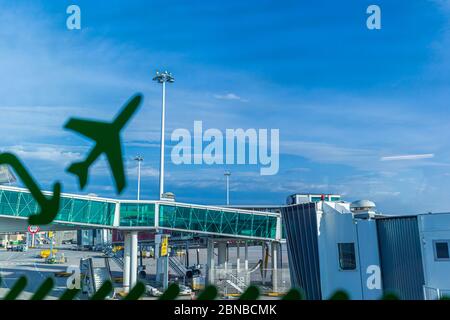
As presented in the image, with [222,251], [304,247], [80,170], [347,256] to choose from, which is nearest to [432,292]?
[347,256]

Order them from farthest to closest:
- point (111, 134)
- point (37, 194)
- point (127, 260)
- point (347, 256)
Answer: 1. point (127, 260)
2. point (347, 256)
3. point (37, 194)
4. point (111, 134)

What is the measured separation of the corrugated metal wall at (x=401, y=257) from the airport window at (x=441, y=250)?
0.72 meters

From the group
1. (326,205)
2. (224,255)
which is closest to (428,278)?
(326,205)

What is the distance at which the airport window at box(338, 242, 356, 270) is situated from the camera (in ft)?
64.2

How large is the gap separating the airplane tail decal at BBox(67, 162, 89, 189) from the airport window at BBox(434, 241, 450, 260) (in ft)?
54.5

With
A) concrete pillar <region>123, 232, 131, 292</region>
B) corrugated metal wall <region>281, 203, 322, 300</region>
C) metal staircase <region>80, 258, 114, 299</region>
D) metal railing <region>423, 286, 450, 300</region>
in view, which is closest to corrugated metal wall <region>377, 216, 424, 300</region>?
metal railing <region>423, 286, 450, 300</region>

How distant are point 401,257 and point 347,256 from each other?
2601mm

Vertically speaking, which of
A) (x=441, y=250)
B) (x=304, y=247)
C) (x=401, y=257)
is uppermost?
(x=304, y=247)

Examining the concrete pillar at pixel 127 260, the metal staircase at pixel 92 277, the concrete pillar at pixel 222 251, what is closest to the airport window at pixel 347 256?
the concrete pillar at pixel 127 260

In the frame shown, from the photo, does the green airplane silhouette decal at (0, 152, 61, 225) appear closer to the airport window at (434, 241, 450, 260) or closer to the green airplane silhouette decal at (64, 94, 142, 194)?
the green airplane silhouette decal at (64, 94, 142, 194)

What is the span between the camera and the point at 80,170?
6.38 meters

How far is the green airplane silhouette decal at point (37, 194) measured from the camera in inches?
248

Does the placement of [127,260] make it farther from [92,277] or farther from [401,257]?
[401,257]

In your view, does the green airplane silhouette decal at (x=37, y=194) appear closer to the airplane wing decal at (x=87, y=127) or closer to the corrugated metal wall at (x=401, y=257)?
the airplane wing decal at (x=87, y=127)
